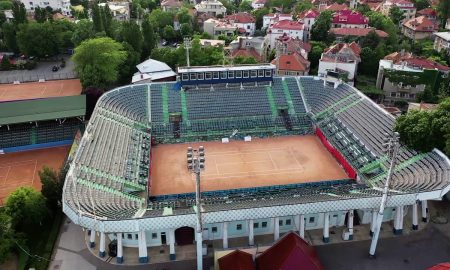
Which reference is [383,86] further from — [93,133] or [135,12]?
[135,12]

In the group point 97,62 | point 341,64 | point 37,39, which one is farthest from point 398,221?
point 37,39

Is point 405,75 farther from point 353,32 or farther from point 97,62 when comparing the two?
point 97,62

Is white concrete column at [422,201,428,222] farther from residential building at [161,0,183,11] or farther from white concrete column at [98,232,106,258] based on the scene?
residential building at [161,0,183,11]

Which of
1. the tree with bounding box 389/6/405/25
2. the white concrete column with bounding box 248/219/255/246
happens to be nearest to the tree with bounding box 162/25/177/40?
the tree with bounding box 389/6/405/25

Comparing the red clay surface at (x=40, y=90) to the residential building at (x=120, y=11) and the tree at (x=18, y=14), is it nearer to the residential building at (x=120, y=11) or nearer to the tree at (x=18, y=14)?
the tree at (x=18, y=14)

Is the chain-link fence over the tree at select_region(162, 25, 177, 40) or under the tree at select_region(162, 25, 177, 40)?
under
